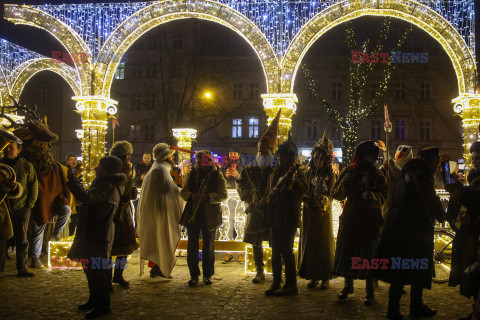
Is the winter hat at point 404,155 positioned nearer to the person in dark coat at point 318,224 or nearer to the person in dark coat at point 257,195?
the person in dark coat at point 318,224

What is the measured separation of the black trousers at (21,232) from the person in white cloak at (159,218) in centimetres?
176

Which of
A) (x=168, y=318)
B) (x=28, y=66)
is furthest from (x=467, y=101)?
(x=28, y=66)

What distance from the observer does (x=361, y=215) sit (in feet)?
17.9

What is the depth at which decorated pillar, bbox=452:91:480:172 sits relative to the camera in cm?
974

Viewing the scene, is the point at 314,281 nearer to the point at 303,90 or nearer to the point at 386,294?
the point at 386,294

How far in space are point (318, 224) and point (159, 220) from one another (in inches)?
90.2

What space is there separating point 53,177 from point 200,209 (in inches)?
96.4

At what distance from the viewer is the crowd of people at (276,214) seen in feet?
15.9

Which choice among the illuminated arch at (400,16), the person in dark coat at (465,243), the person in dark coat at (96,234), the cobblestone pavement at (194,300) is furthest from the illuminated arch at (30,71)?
the person in dark coat at (465,243)

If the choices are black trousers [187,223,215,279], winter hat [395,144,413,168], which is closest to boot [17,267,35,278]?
black trousers [187,223,215,279]

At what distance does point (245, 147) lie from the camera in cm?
3822

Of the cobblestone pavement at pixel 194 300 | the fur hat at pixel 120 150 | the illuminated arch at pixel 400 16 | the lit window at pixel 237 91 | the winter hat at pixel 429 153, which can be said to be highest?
the lit window at pixel 237 91

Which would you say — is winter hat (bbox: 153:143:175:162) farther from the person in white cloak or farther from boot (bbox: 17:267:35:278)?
boot (bbox: 17:267:35:278)

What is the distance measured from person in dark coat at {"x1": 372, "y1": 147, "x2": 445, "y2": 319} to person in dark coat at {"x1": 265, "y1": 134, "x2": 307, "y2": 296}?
4.52 feet
